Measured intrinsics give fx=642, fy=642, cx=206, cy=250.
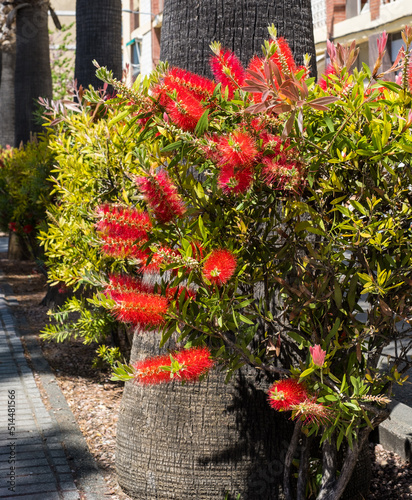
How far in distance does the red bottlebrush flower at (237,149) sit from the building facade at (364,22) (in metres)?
18.6

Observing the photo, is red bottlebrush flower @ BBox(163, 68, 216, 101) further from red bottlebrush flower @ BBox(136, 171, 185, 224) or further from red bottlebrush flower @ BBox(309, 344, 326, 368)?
red bottlebrush flower @ BBox(309, 344, 326, 368)

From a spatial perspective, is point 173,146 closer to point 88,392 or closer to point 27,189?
point 88,392

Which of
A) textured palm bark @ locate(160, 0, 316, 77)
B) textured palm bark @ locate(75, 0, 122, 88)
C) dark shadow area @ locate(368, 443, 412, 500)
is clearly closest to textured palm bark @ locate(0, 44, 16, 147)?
textured palm bark @ locate(75, 0, 122, 88)

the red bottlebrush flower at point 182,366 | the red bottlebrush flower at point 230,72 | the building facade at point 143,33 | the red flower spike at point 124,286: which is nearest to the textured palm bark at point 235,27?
the red bottlebrush flower at point 230,72

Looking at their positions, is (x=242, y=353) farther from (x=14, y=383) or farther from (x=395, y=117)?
(x=14, y=383)

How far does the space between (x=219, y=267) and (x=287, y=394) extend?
624 millimetres

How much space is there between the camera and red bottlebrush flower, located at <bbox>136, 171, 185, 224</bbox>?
2537mm

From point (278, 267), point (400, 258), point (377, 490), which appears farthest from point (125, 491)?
point (400, 258)

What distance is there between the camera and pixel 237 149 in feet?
7.68

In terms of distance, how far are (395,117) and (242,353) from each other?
3.86 feet

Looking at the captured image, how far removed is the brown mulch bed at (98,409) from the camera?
13.3ft

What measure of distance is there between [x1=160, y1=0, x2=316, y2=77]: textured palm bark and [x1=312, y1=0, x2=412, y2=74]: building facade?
17076 mm

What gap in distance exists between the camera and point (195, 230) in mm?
2572

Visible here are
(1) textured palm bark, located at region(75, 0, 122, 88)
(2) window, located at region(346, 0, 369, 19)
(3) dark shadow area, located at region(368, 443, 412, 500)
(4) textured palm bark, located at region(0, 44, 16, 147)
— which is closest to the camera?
(3) dark shadow area, located at region(368, 443, 412, 500)
